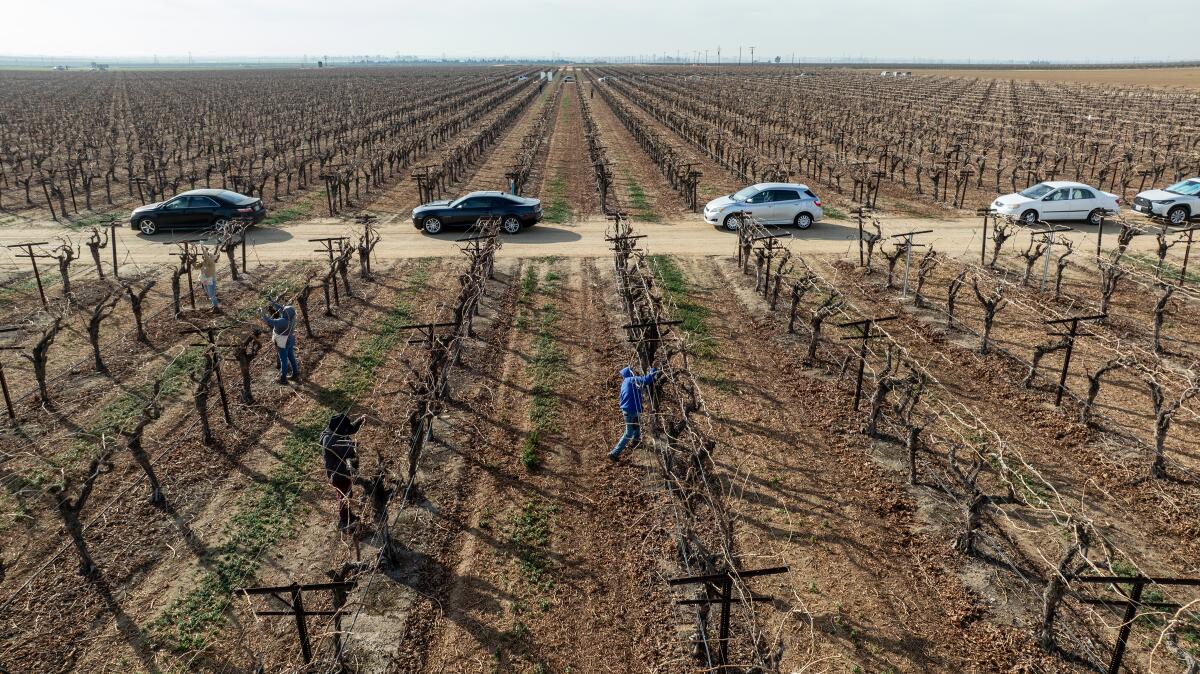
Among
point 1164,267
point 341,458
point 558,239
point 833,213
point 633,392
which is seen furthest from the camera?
point 833,213

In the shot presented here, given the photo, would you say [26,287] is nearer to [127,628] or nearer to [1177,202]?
[127,628]

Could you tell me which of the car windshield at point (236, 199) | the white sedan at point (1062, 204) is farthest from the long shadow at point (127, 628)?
the white sedan at point (1062, 204)

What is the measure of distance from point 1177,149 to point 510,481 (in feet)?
143

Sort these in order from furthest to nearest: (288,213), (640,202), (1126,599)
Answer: (640,202) → (288,213) → (1126,599)

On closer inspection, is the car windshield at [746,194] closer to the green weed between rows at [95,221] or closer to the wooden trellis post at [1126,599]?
the wooden trellis post at [1126,599]

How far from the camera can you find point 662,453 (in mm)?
9961

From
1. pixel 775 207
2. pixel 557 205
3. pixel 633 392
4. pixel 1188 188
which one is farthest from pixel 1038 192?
pixel 633 392

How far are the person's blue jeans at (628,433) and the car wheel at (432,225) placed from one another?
14897mm

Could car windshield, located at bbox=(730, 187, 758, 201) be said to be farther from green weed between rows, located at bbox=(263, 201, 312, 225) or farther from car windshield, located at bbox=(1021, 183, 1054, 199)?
green weed between rows, located at bbox=(263, 201, 312, 225)

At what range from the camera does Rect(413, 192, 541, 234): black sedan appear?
23.4 metres

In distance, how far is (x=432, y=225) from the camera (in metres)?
23.4

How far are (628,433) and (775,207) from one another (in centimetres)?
1562

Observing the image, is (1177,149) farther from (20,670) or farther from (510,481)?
(20,670)

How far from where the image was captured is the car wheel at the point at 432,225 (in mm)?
23359
